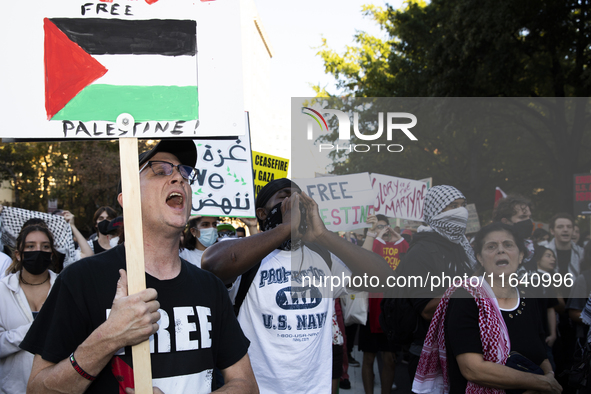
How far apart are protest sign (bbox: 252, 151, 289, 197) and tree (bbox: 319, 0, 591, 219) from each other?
767 centimetres

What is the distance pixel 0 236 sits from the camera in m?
5.78

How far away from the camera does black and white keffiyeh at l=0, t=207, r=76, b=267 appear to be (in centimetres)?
509

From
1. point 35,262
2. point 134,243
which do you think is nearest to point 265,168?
point 35,262

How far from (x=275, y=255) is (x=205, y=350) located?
45.0 inches

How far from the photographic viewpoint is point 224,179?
457 cm

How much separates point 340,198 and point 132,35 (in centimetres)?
277

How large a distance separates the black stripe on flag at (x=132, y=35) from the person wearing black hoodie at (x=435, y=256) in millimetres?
2476

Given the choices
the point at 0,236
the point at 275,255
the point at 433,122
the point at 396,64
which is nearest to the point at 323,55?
the point at 396,64

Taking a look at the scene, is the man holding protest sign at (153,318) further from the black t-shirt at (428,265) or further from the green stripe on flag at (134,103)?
the black t-shirt at (428,265)

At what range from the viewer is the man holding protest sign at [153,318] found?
1739mm

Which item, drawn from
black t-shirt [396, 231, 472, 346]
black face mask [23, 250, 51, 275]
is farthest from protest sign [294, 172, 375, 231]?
black face mask [23, 250, 51, 275]

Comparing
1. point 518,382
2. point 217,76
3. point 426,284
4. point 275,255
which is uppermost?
point 217,76

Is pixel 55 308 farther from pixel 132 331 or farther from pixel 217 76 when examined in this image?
pixel 217 76

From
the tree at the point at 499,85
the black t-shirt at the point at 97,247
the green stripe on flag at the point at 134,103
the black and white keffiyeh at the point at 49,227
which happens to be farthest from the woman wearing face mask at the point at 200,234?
the tree at the point at 499,85
